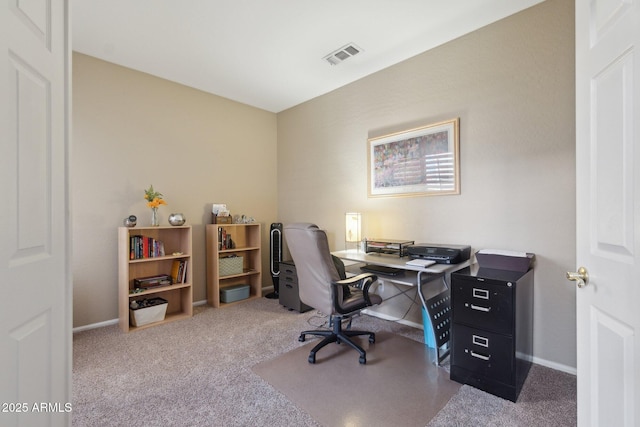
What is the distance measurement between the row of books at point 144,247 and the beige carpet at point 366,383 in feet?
5.78

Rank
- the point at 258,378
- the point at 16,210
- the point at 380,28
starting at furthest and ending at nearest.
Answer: the point at 380,28, the point at 258,378, the point at 16,210

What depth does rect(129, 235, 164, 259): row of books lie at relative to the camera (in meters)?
2.99

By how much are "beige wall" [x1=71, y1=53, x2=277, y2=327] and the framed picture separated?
1.93m

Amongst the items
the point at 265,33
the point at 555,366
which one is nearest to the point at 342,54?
the point at 265,33

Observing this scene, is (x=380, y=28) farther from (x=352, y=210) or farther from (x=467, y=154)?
(x=352, y=210)

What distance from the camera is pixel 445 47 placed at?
2705 mm

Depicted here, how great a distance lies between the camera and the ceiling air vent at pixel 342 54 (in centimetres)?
279

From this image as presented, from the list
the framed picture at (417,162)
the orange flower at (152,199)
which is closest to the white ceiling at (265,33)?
the framed picture at (417,162)

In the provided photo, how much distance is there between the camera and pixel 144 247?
3.06m

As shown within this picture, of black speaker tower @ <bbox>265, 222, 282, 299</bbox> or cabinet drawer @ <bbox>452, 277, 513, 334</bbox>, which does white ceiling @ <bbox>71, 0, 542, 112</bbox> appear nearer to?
black speaker tower @ <bbox>265, 222, 282, 299</bbox>

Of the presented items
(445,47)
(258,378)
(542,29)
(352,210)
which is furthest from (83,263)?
(542,29)

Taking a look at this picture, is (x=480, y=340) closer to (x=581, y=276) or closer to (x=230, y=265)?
(x=581, y=276)

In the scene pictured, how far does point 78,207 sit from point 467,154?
3.72 meters

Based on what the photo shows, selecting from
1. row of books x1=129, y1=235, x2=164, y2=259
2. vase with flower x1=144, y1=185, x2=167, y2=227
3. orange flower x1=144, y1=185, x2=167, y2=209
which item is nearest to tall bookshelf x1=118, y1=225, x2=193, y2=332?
row of books x1=129, y1=235, x2=164, y2=259
